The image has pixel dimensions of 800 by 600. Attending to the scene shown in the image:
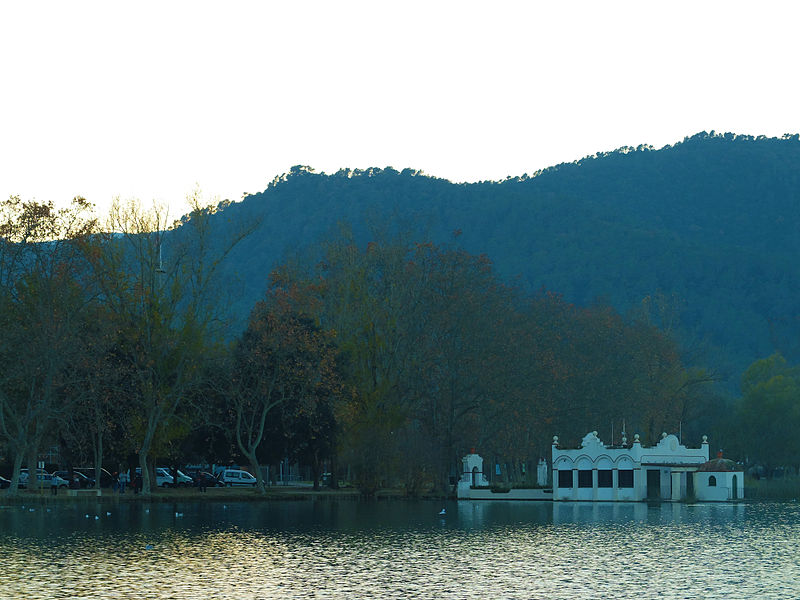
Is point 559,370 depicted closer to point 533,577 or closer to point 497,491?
point 497,491

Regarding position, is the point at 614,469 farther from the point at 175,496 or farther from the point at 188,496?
the point at 175,496

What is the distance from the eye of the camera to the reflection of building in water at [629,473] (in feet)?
303

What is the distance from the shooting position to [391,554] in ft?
143

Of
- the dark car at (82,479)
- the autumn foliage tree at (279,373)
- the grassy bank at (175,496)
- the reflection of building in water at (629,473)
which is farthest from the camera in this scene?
the dark car at (82,479)

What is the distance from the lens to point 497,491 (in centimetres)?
9731

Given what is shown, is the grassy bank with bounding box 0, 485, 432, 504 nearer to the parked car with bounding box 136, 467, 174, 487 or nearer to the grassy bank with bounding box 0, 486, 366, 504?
the grassy bank with bounding box 0, 486, 366, 504

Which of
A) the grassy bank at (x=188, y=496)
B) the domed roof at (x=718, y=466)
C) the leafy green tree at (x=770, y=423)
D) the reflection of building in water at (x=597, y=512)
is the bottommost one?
the reflection of building in water at (x=597, y=512)

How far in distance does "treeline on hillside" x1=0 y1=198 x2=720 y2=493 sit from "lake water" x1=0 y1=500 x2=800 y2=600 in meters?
11.8

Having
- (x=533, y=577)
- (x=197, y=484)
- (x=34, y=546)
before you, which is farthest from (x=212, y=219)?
(x=533, y=577)

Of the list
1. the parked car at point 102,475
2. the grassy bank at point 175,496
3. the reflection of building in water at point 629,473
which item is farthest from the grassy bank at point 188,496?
the reflection of building in water at point 629,473

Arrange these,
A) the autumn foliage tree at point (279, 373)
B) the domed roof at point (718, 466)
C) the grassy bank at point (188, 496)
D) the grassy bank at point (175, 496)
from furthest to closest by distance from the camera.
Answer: the domed roof at point (718, 466)
the autumn foliage tree at point (279, 373)
the grassy bank at point (188, 496)
the grassy bank at point (175, 496)

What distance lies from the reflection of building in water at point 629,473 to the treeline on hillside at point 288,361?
6352 millimetres

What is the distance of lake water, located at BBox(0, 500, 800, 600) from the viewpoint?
109ft

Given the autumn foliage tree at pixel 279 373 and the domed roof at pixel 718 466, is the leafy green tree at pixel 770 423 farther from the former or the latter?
the autumn foliage tree at pixel 279 373
